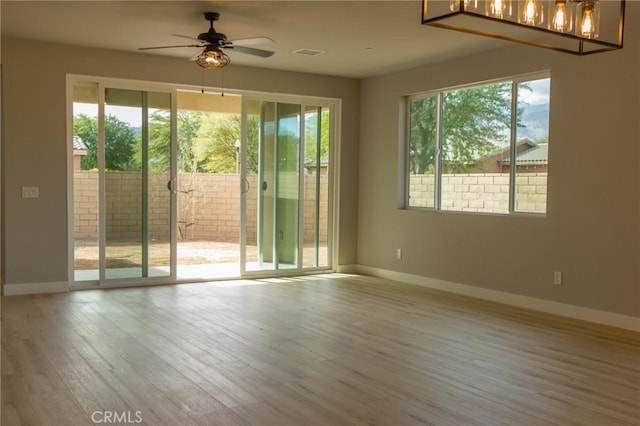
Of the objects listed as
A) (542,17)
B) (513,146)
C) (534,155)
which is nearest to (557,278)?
(534,155)

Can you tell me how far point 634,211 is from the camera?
477cm

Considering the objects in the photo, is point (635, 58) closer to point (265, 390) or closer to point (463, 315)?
point (463, 315)

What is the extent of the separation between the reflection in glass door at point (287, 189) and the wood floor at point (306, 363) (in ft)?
5.24

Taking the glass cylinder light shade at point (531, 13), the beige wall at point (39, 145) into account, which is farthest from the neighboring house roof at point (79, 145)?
the glass cylinder light shade at point (531, 13)

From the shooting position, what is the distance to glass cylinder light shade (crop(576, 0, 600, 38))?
9.21 feet

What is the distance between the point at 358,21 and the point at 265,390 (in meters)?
3.20

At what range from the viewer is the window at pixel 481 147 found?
223 inches

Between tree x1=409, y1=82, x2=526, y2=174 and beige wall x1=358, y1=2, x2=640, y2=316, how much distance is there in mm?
214

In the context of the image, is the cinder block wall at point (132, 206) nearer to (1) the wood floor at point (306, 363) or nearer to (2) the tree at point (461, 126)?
(1) the wood floor at point (306, 363)

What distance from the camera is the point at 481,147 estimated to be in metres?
6.26

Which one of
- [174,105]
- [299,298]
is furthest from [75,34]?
[299,298]

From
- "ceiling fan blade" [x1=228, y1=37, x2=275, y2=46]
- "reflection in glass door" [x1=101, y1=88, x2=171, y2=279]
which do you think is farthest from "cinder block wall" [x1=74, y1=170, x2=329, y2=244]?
"ceiling fan blade" [x1=228, y1=37, x2=275, y2=46]

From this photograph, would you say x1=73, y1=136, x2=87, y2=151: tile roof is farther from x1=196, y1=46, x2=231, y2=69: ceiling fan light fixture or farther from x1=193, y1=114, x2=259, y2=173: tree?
x1=193, y1=114, x2=259, y2=173: tree

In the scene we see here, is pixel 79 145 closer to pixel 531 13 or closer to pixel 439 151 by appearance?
pixel 439 151
